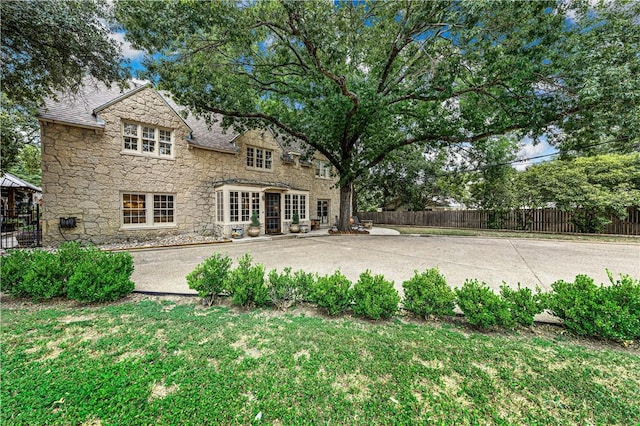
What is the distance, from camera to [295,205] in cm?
1495

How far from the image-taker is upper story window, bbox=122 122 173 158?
33.2ft

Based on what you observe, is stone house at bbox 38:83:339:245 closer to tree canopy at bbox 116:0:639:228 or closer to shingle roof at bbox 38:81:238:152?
shingle roof at bbox 38:81:238:152

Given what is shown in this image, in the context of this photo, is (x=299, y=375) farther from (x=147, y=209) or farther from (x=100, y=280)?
(x=147, y=209)

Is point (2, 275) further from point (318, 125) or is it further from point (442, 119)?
point (442, 119)

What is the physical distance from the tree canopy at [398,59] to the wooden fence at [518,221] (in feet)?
20.9

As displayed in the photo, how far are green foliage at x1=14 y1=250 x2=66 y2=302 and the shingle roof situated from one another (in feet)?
18.8

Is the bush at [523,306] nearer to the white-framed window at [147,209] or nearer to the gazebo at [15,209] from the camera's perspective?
the white-framed window at [147,209]

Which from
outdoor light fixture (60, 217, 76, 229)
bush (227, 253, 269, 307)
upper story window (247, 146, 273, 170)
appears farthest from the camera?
upper story window (247, 146, 273, 170)

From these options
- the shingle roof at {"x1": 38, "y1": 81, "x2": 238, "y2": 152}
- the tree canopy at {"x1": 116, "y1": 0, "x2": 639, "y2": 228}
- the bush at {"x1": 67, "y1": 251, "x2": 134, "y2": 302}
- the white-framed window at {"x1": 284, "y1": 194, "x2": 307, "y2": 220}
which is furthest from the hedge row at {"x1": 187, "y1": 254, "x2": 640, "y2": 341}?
the white-framed window at {"x1": 284, "y1": 194, "x2": 307, "y2": 220}

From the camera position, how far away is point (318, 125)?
36.6 feet

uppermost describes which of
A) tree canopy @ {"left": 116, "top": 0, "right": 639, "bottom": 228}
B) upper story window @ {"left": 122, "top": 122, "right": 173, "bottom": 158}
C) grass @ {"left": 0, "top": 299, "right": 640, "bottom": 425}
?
tree canopy @ {"left": 116, "top": 0, "right": 639, "bottom": 228}

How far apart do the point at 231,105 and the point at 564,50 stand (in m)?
12.1

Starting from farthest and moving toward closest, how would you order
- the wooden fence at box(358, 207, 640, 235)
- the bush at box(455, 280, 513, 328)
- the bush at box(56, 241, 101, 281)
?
the wooden fence at box(358, 207, 640, 235)
the bush at box(56, 241, 101, 281)
the bush at box(455, 280, 513, 328)

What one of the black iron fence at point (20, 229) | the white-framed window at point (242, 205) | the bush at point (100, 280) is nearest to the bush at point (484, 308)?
the bush at point (100, 280)
